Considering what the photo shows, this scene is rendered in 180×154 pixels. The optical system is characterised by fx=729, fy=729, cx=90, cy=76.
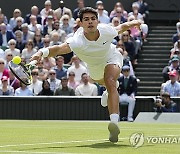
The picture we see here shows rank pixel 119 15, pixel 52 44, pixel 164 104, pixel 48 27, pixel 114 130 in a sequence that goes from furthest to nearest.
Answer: pixel 48 27, pixel 119 15, pixel 52 44, pixel 164 104, pixel 114 130

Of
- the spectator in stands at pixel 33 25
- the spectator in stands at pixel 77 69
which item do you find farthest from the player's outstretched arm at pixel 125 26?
the spectator in stands at pixel 33 25

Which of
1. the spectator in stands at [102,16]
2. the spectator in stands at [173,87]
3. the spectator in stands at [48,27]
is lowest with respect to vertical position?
the spectator in stands at [173,87]

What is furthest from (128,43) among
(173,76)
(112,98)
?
(112,98)

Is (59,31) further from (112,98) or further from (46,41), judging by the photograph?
(112,98)

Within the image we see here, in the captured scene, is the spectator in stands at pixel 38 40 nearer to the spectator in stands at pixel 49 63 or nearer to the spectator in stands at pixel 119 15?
the spectator in stands at pixel 49 63

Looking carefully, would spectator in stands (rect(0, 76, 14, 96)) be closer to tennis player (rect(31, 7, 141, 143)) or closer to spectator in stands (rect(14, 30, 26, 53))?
spectator in stands (rect(14, 30, 26, 53))

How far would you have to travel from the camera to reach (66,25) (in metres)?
24.7

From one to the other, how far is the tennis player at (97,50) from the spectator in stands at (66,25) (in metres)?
13.3

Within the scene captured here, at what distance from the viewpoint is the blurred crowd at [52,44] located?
21.2 metres

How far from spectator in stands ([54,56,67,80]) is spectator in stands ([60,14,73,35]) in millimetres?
2567

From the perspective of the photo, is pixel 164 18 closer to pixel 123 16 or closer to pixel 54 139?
pixel 123 16

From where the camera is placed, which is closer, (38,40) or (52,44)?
(52,44)

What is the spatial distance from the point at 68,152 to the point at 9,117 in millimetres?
12300

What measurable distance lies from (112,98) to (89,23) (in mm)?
1164
